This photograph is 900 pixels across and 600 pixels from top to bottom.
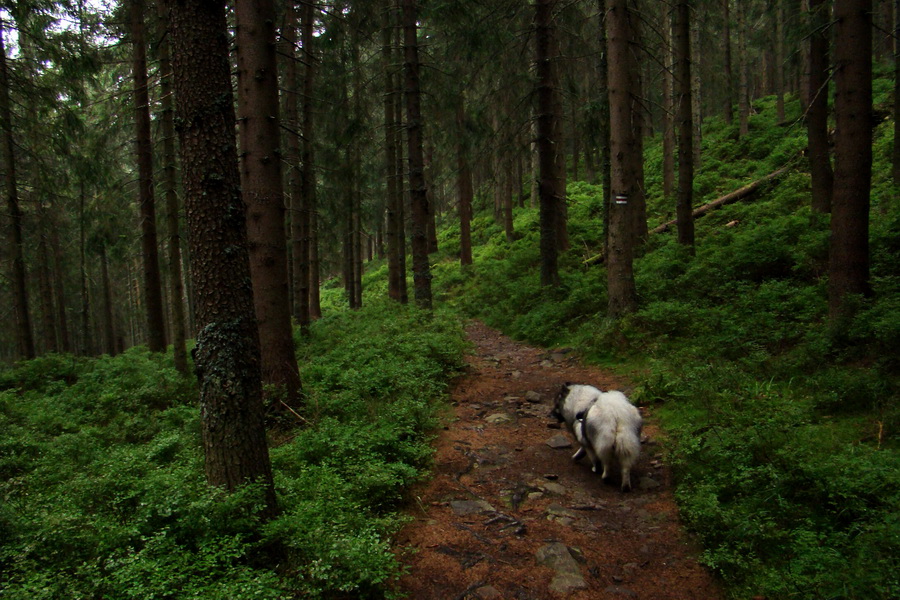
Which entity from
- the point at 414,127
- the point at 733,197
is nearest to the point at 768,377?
the point at 414,127

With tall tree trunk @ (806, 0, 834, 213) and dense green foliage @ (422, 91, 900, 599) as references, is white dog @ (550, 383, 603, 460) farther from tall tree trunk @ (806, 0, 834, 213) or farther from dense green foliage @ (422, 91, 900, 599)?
tall tree trunk @ (806, 0, 834, 213)

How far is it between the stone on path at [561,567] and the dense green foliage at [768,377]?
1025 millimetres

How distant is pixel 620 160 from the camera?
10.0 m

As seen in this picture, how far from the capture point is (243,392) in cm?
391

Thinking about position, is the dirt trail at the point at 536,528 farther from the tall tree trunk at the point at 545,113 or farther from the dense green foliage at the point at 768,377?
the tall tree trunk at the point at 545,113

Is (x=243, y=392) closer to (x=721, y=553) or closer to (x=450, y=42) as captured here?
(x=721, y=553)

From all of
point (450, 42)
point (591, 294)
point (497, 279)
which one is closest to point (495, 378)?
point (591, 294)

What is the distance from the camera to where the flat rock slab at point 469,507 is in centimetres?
499

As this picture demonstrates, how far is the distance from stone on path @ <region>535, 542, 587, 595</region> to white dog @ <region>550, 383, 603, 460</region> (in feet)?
6.65

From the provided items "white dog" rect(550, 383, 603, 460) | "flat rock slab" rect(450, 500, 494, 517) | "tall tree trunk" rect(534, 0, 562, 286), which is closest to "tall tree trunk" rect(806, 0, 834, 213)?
"tall tree trunk" rect(534, 0, 562, 286)

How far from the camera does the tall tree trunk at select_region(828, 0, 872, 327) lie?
7098mm

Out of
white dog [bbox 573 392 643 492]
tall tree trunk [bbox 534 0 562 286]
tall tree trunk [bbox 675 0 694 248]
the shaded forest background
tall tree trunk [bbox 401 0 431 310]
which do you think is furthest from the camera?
tall tree trunk [bbox 534 0 562 286]

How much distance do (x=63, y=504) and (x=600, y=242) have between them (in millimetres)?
18320

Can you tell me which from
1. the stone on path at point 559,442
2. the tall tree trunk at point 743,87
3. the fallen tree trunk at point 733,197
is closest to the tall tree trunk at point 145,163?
the stone on path at point 559,442
